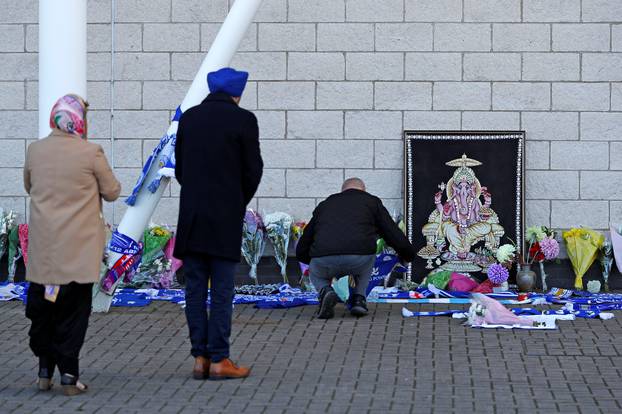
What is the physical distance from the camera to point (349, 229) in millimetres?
10062

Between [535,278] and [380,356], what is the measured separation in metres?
3.78

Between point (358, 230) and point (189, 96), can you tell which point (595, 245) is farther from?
point (189, 96)

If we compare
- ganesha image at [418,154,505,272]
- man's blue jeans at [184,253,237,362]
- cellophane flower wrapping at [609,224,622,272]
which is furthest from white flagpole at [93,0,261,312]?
cellophane flower wrapping at [609,224,622,272]

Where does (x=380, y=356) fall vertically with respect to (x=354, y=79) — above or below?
below

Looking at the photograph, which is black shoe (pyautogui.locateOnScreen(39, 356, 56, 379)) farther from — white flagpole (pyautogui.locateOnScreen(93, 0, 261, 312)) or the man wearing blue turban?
white flagpole (pyautogui.locateOnScreen(93, 0, 261, 312))

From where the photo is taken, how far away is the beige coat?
22.6ft

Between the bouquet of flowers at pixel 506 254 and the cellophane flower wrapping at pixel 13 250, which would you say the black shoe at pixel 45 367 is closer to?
the cellophane flower wrapping at pixel 13 250

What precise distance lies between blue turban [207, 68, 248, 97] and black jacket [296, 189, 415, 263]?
8.92 ft

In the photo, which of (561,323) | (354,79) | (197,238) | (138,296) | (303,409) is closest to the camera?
(303,409)

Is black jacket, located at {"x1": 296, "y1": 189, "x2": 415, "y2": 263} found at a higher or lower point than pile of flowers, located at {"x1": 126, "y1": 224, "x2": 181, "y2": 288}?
higher

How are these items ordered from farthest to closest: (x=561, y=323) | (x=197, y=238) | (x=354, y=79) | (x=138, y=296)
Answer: (x=354, y=79) < (x=138, y=296) < (x=561, y=323) < (x=197, y=238)

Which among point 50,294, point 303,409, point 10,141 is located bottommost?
point 303,409

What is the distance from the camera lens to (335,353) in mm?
8344

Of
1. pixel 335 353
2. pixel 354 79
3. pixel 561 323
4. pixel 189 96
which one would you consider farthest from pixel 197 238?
pixel 354 79
